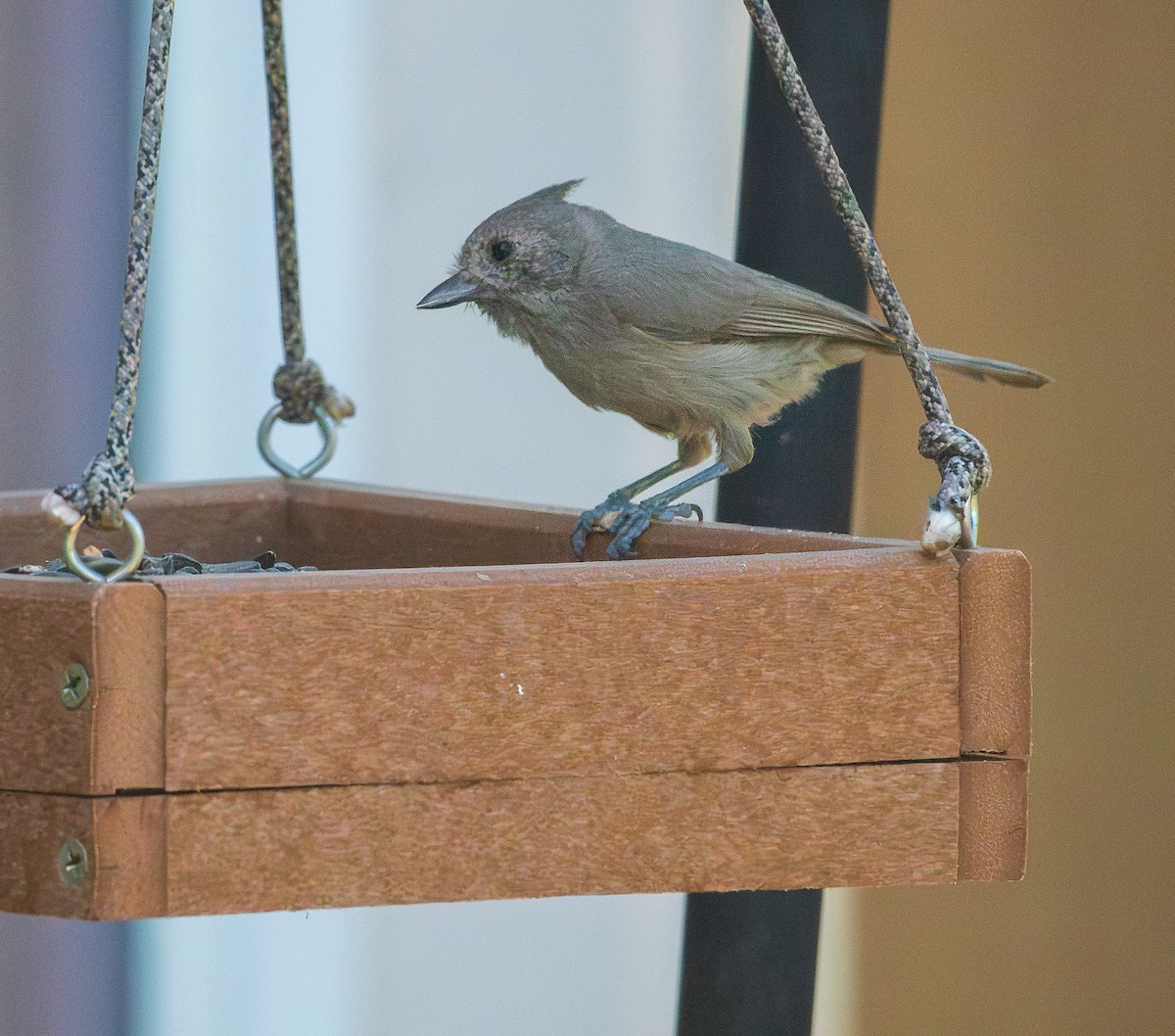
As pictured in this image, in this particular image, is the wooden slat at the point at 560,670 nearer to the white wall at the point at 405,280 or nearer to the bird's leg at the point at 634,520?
the bird's leg at the point at 634,520

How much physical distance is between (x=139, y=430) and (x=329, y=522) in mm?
1163

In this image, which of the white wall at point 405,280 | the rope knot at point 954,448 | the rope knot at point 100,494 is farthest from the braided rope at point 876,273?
the white wall at point 405,280

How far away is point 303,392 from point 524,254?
1.16 ft

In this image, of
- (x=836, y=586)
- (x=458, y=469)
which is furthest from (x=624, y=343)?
(x=458, y=469)

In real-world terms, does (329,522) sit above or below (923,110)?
below

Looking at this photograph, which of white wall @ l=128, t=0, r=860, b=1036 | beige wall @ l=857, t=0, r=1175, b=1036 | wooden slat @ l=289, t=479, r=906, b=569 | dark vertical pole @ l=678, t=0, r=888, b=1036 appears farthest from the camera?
white wall @ l=128, t=0, r=860, b=1036

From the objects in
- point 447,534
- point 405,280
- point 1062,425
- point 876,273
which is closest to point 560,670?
point 876,273

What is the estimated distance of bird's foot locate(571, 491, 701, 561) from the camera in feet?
5.69

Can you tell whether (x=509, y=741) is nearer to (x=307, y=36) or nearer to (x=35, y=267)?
(x=35, y=267)

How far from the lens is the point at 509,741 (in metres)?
1.23

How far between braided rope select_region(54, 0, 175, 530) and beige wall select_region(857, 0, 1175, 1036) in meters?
1.66

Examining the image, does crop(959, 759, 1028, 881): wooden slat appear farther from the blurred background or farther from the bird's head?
the blurred background

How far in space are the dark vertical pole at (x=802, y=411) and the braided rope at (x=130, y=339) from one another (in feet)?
2.70

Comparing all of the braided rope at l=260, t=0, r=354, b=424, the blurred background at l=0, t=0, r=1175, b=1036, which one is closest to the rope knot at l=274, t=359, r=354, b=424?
the braided rope at l=260, t=0, r=354, b=424
